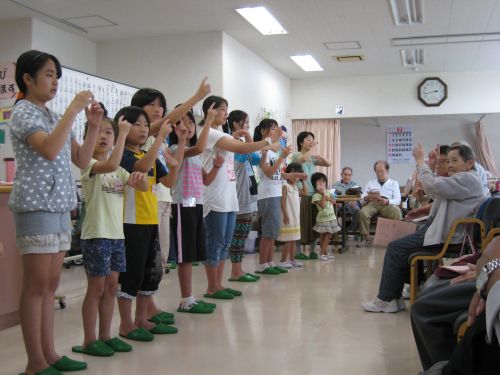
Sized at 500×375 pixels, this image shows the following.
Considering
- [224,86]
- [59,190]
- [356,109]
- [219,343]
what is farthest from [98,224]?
[356,109]

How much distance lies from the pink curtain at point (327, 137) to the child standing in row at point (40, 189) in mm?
8218

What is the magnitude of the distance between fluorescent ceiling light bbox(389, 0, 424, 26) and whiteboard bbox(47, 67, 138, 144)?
9.81ft

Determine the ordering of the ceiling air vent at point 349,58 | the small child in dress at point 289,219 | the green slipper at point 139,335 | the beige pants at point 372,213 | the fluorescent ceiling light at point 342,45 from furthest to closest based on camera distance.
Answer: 1. the ceiling air vent at point 349,58
2. the fluorescent ceiling light at point 342,45
3. the beige pants at point 372,213
4. the small child in dress at point 289,219
5. the green slipper at point 139,335

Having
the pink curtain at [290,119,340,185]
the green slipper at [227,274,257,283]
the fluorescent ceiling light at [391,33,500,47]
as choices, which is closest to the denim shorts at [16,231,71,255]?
the green slipper at [227,274,257,283]

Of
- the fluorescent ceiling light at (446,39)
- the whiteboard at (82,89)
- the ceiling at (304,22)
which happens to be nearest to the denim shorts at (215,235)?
the whiteboard at (82,89)

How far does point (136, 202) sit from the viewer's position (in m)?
2.84

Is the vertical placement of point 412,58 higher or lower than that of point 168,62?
higher

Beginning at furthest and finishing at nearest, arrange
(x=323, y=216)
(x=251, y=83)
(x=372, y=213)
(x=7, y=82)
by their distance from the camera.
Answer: (x=251, y=83), (x=372, y=213), (x=323, y=216), (x=7, y=82)

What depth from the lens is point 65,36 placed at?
6715 mm

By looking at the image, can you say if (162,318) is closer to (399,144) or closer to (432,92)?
(432,92)

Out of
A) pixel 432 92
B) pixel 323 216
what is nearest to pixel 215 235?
pixel 323 216

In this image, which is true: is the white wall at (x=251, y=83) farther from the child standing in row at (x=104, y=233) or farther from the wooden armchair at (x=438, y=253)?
the child standing in row at (x=104, y=233)

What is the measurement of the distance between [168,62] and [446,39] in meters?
3.64

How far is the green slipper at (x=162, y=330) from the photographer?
306 cm
